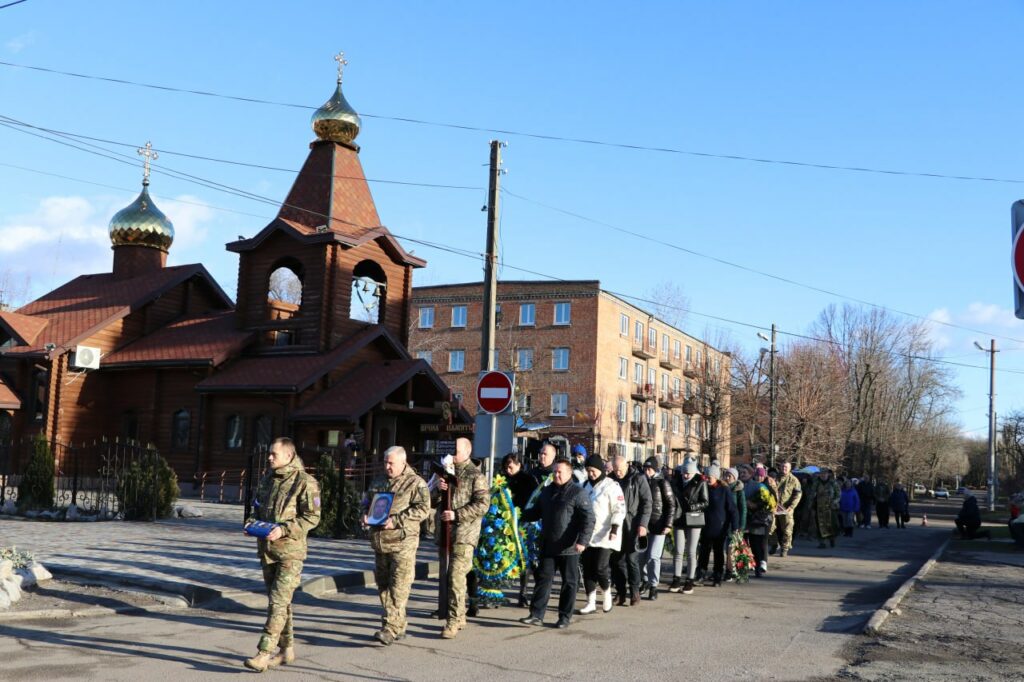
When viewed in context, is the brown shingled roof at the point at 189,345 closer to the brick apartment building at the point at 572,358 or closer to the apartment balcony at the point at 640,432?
the brick apartment building at the point at 572,358

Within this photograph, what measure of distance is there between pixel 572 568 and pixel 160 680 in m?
4.37

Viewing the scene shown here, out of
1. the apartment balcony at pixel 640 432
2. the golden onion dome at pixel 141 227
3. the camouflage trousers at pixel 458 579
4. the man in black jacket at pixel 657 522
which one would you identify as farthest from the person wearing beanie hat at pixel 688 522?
the apartment balcony at pixel 640 432

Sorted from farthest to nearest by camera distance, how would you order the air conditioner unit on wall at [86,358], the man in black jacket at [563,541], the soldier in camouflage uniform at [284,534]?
1. the air conditioner unit on wall at [86,358]
2. the man in black jacket at [563,541]
3. the soldier in camouflage uniform at [284,534]

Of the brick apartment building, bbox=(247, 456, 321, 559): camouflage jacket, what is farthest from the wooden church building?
the brick apartment building

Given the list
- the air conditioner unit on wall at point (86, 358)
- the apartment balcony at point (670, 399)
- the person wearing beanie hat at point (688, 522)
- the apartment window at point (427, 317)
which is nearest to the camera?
the person wearing beanie hat at point (688, 522)

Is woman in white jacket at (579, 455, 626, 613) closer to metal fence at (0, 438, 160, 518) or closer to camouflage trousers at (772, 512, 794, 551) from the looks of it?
camouflage trousers at (772, 512, 794, 551)

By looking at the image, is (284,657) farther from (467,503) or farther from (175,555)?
(175,555)

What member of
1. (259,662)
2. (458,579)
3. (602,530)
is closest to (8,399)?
(602,530)

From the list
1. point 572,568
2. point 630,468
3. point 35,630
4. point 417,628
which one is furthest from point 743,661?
point 35,630

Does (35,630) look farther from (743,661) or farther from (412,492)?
(743,661)

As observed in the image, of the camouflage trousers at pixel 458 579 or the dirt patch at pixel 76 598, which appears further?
the dirt patch at pixel 76 598

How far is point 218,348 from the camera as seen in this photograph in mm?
30484

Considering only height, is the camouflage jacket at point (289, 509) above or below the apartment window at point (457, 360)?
below

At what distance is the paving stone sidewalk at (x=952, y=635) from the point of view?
8.16 metres
